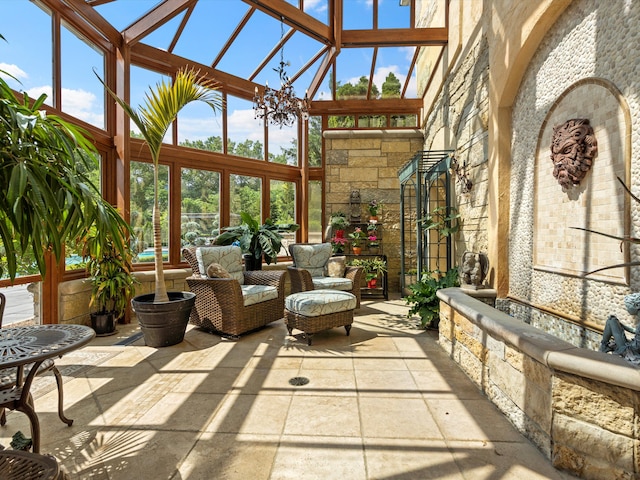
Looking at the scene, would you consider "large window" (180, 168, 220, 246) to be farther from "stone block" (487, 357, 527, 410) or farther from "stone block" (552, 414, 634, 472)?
"stone block" (552, 414, 634, 472)

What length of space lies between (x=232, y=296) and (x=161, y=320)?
28.1 inches

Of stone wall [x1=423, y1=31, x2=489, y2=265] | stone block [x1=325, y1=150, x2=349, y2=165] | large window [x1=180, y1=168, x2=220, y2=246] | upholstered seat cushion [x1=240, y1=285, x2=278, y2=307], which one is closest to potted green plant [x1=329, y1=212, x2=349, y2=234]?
stone block [x1=325, y1=150, x2=349, y2=165]

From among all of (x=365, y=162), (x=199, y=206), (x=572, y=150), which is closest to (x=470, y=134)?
(x=572, y=150)

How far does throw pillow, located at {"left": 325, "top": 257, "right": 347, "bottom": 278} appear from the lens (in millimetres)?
Result: 4984

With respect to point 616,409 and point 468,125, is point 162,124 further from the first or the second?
point 616,409

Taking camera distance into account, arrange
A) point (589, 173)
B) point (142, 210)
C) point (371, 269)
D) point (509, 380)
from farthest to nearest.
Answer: point (371, 269) < point (142, 210) < point (589, 173) < point (509, 380)

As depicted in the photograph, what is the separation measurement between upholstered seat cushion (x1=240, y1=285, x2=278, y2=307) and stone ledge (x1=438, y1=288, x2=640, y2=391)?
2.35m

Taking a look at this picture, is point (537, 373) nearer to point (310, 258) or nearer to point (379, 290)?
point (310, 258)

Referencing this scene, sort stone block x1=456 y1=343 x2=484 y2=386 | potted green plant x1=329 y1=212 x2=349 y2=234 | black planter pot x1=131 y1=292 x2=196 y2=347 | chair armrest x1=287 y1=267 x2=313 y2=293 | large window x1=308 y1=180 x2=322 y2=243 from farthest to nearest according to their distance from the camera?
1. large window x1=308 y1=180 x2=322 y2=243
2. potted green plant x1=329 y1=212 x2=349 y2=234
3. chair armrest x1=287 y1=267 x2=313 y2=293
4. black planter pot x1=131 y1=292 x2=196 y2=347
5. stone block x1=456 y1=343 x2=484 y2=386

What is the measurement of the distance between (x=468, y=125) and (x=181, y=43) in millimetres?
4272

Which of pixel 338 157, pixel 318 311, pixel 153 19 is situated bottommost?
pixel 318 311

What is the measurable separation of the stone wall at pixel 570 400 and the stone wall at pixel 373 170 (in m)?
4.53

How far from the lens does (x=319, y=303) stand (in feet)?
11.5

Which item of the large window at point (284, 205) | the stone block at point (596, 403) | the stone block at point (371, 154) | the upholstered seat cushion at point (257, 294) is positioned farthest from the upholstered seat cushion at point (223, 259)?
the stone block at point (371, 154)
